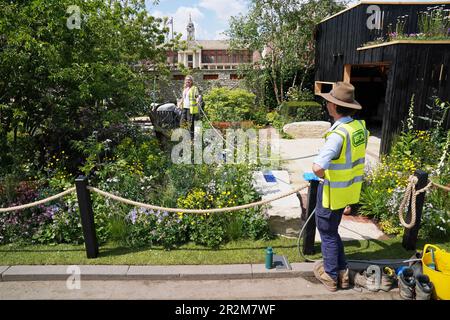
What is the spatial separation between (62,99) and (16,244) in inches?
96.7

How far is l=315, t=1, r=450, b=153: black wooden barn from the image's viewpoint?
24.5 ft

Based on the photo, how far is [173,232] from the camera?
14.8 ft

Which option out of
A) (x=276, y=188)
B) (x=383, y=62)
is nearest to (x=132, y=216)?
(x=276, y=188)

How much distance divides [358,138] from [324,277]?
155cm

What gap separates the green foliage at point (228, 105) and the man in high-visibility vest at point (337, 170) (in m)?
8.67

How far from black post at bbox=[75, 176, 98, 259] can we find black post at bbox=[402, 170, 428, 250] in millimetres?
3927

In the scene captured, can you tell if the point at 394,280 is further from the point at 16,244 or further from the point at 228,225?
the point at 16,244

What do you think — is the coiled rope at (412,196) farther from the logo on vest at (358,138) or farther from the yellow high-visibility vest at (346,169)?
the logo on vest at (358,138)

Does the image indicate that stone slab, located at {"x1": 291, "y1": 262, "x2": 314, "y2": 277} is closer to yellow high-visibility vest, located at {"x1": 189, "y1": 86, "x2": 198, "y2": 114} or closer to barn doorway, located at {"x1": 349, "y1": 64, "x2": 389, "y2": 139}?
yellow high-visibility vest, located at {"x1": 189, "y1": 86, "x2": 198, "y2": 114}

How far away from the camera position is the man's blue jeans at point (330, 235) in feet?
11.6

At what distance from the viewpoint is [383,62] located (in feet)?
28.4

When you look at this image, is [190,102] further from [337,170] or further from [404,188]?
[337,170]

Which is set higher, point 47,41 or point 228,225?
point 47,41
